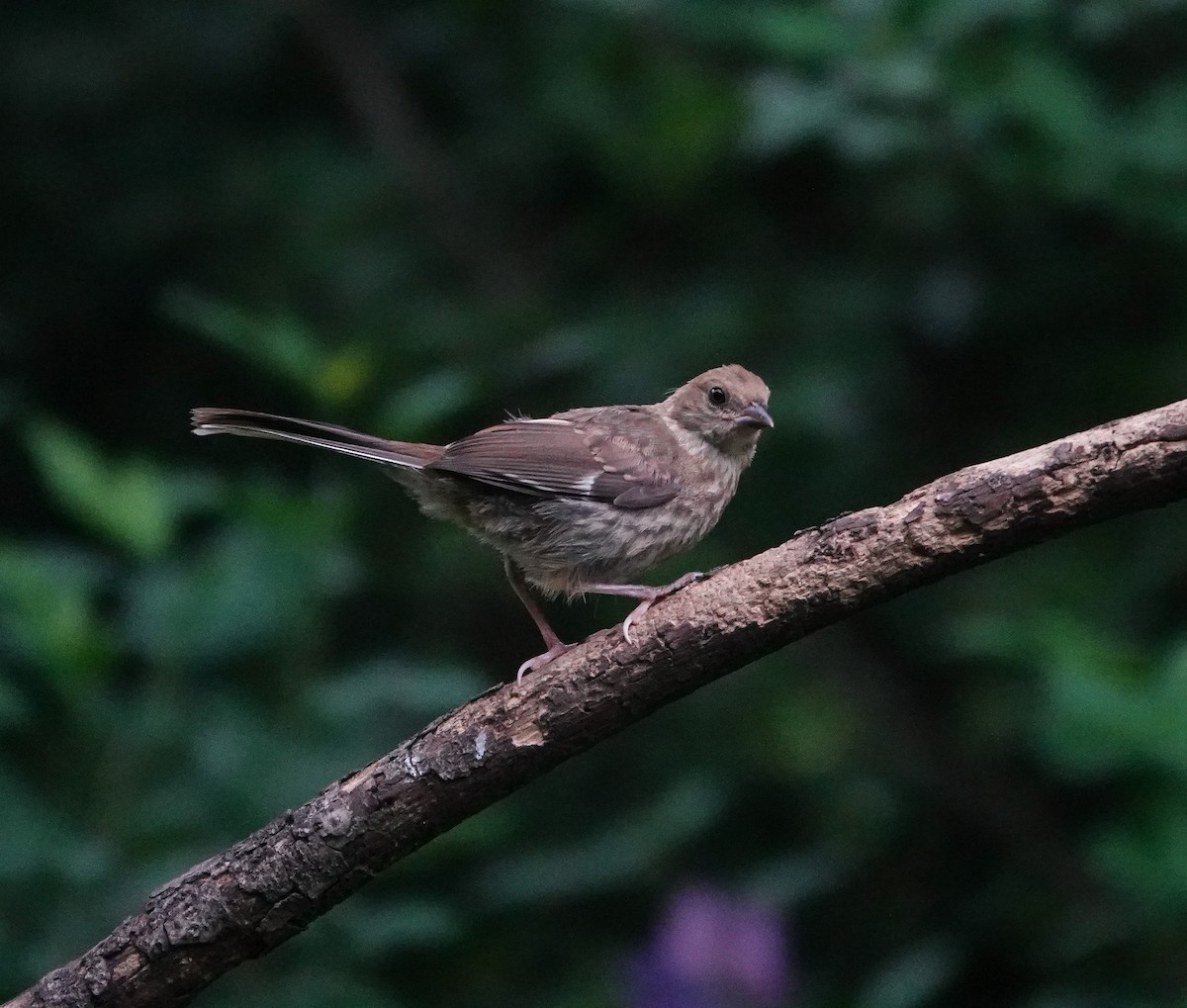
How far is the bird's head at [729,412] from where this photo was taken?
5055mm

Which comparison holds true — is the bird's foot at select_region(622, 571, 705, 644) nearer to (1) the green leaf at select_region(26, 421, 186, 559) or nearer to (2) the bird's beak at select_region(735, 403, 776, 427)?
(2) the bird's beak at select_region(735, 403, 776, 427)

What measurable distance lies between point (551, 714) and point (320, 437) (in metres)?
1.73

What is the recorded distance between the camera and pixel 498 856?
5.91m

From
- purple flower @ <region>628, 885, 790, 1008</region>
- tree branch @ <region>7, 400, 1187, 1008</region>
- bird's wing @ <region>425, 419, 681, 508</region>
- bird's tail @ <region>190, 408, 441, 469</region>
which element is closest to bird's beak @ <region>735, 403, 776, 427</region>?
bird's wing @ <region>425, 419, 681, 508</region>

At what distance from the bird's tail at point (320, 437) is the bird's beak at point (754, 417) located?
0.96 meters

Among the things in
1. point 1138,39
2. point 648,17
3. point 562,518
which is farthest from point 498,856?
point 1138,39

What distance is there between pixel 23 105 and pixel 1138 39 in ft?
16.3

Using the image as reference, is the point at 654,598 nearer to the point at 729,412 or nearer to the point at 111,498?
the point at 729,412

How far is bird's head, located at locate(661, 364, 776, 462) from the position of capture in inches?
199

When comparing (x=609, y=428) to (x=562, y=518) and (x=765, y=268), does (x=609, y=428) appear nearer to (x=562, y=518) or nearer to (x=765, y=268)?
(x=562, y=518)

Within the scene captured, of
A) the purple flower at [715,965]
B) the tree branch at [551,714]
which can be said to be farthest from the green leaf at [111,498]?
the purple flower at [715,965]

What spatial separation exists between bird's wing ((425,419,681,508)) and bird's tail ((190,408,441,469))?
8 centimetres

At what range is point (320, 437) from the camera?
485 centimetres

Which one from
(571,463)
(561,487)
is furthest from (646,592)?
(571,463)
